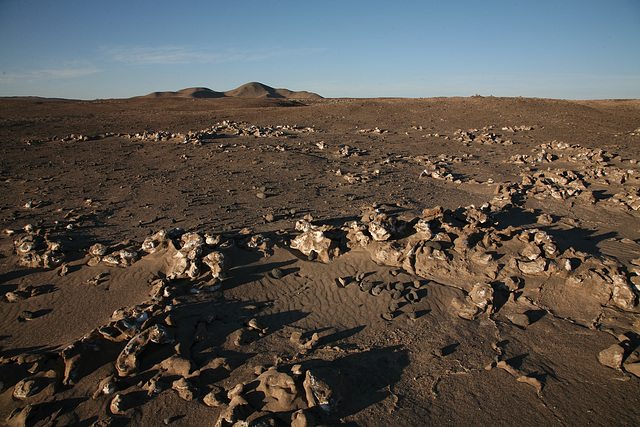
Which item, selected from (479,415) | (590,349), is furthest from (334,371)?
(590,349)

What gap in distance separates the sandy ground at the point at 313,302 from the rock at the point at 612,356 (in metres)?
0.02

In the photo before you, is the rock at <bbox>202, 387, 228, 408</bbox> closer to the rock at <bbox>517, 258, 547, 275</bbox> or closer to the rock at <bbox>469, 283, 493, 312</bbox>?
the rock at <bbox>469, 283, 493, 312</bbox>

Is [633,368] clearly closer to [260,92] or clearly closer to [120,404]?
[120,404]

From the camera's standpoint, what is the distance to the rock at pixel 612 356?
356 cm

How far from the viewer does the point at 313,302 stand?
15.4 ft

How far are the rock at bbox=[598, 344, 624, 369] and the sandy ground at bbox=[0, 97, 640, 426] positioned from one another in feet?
0.05

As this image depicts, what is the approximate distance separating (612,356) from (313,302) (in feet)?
10.8

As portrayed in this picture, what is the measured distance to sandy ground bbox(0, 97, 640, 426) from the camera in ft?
10.5

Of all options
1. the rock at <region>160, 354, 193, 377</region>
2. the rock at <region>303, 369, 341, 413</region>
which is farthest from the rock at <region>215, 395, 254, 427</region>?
the rock at <region>160, 354, 193, 377</region>

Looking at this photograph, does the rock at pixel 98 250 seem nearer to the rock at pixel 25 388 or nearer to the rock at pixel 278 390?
the rock at pixel 25 388

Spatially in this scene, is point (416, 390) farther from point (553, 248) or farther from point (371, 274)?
point (553, 248)

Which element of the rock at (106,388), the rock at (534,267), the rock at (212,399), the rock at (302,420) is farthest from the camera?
the rock at (534,267)

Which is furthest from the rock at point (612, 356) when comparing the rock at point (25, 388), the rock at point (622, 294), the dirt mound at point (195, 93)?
the dirt mound at point (195, 93)

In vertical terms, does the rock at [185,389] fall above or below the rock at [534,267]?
below
